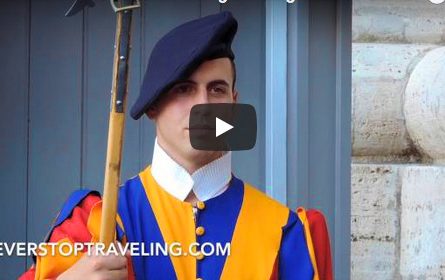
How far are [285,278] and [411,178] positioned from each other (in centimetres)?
94

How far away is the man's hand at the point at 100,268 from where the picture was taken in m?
1.50

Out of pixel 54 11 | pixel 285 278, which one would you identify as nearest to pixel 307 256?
pixel 285 278

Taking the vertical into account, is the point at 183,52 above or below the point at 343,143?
above

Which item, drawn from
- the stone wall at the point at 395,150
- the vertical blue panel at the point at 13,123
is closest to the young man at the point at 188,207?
the stone wall at the point at 395,150

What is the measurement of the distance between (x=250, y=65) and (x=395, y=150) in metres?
0.52

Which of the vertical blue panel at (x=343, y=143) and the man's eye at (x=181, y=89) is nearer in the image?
the man's eye at (x=181, y=89)

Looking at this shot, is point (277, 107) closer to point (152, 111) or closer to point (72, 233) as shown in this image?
point (152, 111)

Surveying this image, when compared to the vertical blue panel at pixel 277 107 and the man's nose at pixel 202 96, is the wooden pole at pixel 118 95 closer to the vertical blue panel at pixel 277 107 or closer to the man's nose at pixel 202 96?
the man's nose at pixel 202 96

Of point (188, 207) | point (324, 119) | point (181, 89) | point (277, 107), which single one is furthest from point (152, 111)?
point (324, 119)

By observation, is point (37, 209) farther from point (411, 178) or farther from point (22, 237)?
point (411, 178)

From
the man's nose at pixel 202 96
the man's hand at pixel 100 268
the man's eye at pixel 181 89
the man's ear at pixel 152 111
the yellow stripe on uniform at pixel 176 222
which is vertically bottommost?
the man's hand at pixel 100 268

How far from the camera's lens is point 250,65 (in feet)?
8.87
